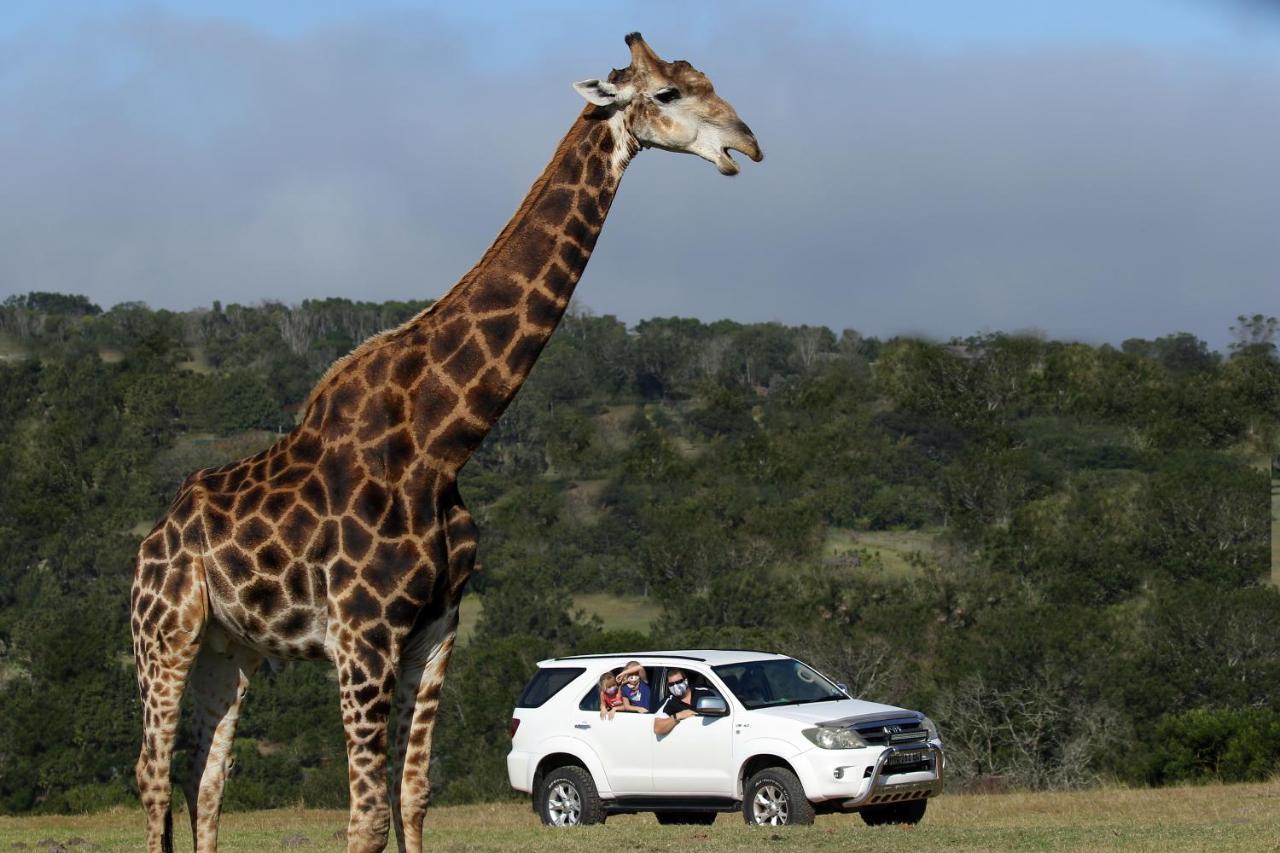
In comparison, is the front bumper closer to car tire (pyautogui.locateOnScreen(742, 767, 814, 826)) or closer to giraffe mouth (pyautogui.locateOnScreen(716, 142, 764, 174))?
car tire (pyautogui.locateOnScreen(742, 767, 814, 826))

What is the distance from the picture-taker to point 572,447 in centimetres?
9319

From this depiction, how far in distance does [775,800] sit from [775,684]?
1.42 m

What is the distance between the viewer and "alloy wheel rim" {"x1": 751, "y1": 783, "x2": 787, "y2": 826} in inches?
630

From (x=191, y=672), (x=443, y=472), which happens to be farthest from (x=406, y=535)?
(x=191, y=672)

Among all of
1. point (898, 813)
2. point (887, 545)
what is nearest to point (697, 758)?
point (898, 813)

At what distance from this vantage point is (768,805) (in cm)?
1608

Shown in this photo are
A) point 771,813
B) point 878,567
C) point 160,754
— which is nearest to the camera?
point 160,754

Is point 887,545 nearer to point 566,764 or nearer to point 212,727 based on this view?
point 566,764

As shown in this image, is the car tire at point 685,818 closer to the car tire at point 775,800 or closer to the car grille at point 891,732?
the car tire at point 775,800

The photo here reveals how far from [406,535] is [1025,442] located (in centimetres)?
8377

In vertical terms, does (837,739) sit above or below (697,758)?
above

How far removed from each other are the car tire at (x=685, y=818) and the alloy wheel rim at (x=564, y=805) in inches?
32.7

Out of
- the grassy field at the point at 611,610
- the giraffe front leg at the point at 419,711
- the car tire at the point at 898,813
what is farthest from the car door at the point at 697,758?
the grassy field at the point at 611,610

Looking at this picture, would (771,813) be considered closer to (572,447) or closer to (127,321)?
(572,447)
